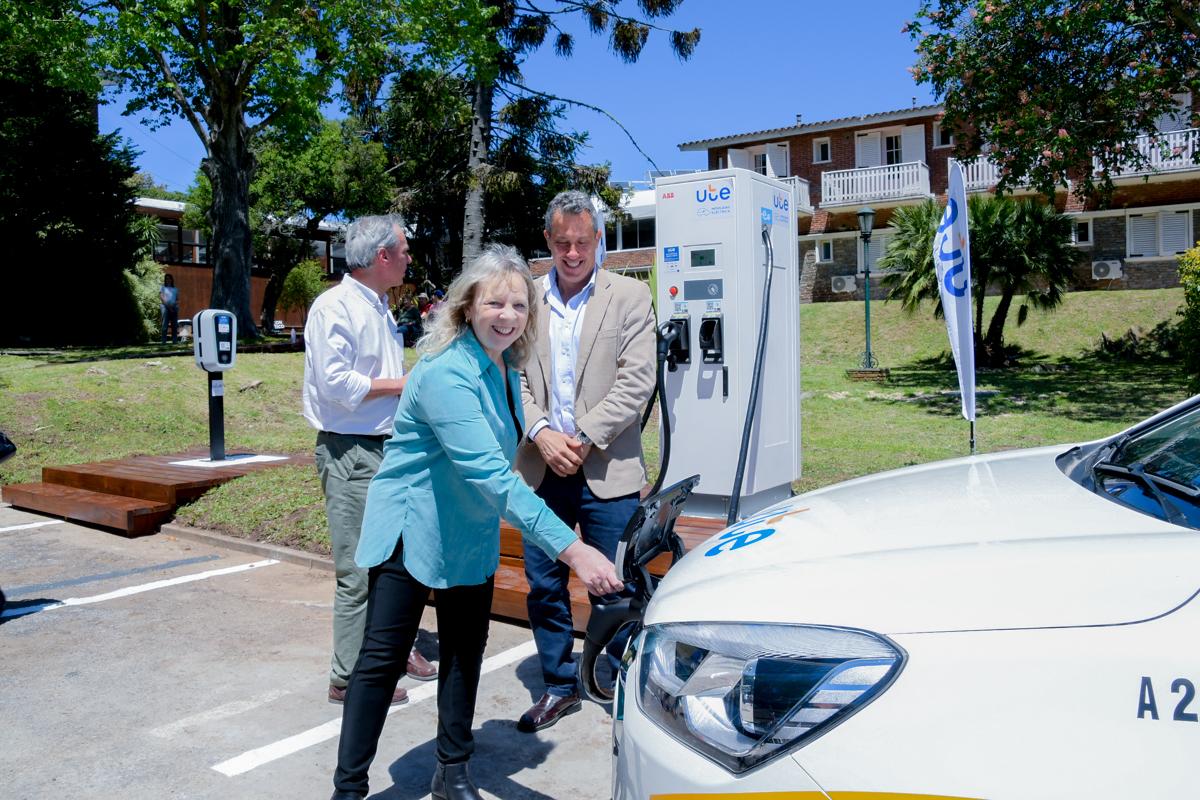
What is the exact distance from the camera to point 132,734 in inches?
147

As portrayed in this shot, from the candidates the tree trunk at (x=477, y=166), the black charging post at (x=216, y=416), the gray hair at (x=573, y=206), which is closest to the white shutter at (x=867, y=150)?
the tree trunk at (x=477, y=166)

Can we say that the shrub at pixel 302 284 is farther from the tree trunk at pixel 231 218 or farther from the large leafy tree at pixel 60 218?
A: the tree trunk at pixel 231 218

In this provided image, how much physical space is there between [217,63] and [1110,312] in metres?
20.1

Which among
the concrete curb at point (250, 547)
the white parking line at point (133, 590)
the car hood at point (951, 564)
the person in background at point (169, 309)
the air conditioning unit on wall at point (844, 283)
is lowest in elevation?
the white parking line at point (133, 590)

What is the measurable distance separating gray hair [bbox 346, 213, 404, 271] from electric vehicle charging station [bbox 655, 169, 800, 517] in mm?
2101

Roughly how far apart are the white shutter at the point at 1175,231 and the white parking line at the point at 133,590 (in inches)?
1079

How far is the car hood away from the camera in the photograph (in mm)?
1563

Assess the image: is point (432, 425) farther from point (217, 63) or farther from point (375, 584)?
point (217, 63)

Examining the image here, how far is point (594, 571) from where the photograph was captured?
2.49 metres

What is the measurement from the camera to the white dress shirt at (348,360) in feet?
12.7

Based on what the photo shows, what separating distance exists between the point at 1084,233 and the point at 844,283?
6941 mm

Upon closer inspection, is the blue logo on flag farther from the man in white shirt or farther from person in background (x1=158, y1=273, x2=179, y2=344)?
person in background (x1=158, y1=273, x2=179, y2=344)

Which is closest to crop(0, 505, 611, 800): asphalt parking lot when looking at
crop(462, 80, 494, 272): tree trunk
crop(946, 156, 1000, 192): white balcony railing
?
crop(462, 80, 494, 272): tree trunk

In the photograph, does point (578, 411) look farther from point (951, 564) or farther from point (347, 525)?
point (951, 564)
